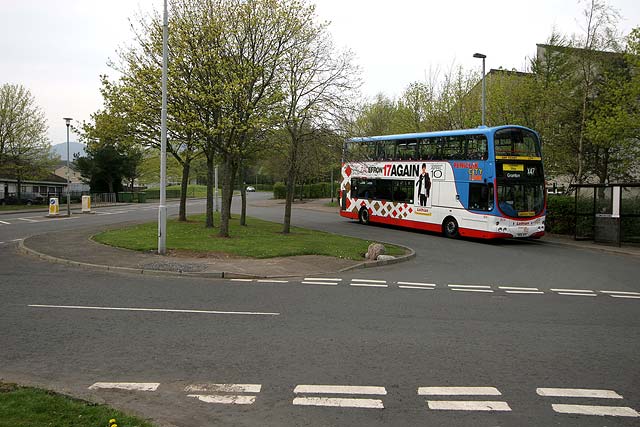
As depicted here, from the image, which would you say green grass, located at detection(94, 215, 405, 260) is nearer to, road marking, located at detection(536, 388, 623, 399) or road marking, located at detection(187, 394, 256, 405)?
road marking, located at detection(187, 394, 256, 405)

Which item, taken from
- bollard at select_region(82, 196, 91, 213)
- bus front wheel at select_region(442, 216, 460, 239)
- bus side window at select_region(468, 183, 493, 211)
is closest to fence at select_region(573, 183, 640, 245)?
bus side window at select_region(468, 183, 493, 211)

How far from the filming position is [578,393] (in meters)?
5.42

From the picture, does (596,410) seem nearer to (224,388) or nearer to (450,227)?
(224,388)

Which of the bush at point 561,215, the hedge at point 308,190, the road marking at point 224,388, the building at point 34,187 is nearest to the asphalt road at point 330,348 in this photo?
the road marking at point 224,388

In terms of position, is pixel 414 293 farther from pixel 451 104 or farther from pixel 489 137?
pixel 451 104

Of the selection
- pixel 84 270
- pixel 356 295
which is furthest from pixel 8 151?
pixel 356 295

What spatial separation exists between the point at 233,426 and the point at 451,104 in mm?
31869

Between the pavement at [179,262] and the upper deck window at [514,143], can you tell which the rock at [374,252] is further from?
the upper deck window at [514,143]

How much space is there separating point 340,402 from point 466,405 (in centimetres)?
122

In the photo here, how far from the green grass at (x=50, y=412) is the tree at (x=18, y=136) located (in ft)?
147

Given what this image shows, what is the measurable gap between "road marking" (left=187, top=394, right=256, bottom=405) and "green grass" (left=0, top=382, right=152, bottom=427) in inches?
33.2

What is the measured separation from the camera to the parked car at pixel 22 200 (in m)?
47.6

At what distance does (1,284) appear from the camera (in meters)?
10.8

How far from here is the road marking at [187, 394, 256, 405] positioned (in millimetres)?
5047
